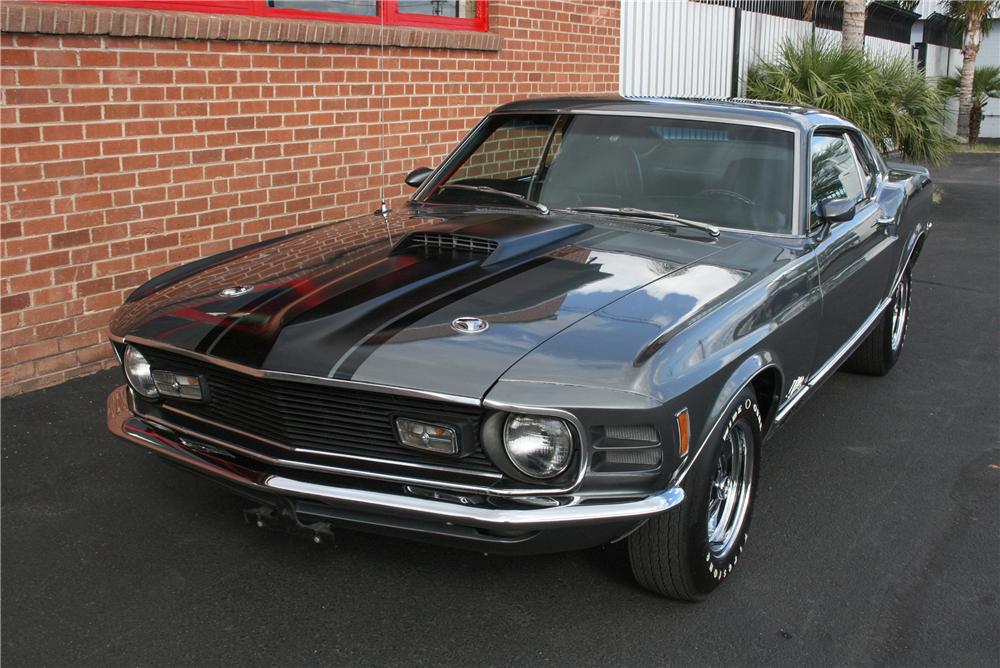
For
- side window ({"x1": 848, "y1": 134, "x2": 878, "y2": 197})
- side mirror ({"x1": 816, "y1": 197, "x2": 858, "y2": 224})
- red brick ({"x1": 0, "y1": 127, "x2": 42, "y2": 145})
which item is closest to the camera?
side mirror ({"x1": 816, "y1": 197, "x2": 858, "y2": 224})

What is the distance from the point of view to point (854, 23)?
41.1ft

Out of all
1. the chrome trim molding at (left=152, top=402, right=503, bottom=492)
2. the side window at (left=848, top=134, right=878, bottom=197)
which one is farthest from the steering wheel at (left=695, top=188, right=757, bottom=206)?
the chrome trim molding at (left=152, top=402, right=503, bottom=492)

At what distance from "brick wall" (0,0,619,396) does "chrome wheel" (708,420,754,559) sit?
3609 mm

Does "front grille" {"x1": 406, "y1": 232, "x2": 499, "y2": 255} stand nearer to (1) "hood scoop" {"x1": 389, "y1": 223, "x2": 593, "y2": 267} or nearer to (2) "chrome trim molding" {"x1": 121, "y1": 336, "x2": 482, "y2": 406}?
(1) "hood scoop" {"x1": 389, "y1": 223, "x2": 593, "y2": 267}

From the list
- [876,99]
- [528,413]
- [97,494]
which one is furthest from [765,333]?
[876,99]

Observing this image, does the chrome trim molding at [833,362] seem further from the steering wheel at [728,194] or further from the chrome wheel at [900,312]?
the steering wheel at [728,194]

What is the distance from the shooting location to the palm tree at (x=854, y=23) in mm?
12414

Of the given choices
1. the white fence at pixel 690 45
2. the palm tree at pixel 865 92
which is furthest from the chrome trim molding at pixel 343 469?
the palm tree at pixel 865 92

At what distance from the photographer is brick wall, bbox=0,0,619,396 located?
4.48 meters

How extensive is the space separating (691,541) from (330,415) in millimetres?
1157

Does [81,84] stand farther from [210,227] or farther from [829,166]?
[829,166]

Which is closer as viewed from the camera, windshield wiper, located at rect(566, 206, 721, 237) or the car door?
windshield wiper, located at rect(566, 206, 721, 237)

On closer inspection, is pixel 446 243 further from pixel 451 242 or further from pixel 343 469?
pixel 343 469

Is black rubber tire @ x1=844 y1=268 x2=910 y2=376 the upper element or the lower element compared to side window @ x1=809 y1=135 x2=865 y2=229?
lower
